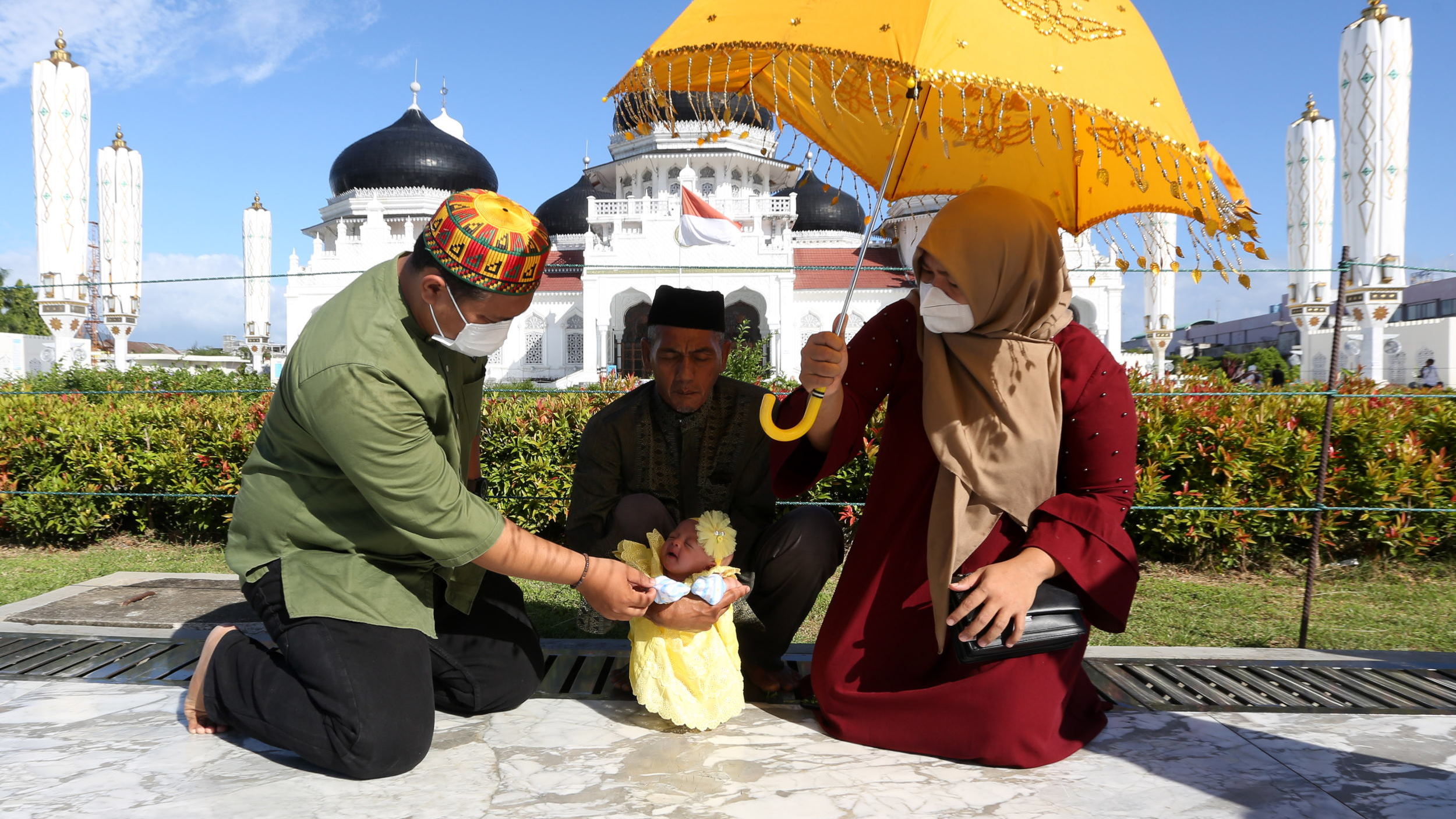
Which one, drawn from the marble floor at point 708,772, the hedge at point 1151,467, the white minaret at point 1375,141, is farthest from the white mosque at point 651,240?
the marble floor at point 708,772

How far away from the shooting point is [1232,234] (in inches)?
78.3

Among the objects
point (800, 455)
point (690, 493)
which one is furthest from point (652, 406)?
point (800, 455)

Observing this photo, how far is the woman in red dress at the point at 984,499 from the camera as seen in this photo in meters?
1.90

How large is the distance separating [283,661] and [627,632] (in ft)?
3.75

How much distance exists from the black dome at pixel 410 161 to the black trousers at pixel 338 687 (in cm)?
3181

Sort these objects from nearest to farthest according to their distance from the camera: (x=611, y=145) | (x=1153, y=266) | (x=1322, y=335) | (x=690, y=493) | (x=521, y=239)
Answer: (x=521, y=239)
(x=1153, y=266)
(x=690, y=493)
(x=1322, y=335)
(x=611, y=145)

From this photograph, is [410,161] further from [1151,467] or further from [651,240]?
[1151,467]

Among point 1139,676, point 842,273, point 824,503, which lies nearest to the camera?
point 1139,676

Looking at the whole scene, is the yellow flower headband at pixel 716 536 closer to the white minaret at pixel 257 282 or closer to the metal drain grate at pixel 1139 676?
the metal drain grate at pixel 1139 676

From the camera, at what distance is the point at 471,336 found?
6.08 ft

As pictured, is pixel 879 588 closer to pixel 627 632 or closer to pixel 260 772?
pixel 627 632

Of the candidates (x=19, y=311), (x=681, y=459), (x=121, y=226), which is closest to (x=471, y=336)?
(x=681, y=459)

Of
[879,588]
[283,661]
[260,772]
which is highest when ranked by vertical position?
[879,588]

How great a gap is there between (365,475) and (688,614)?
757 mm
